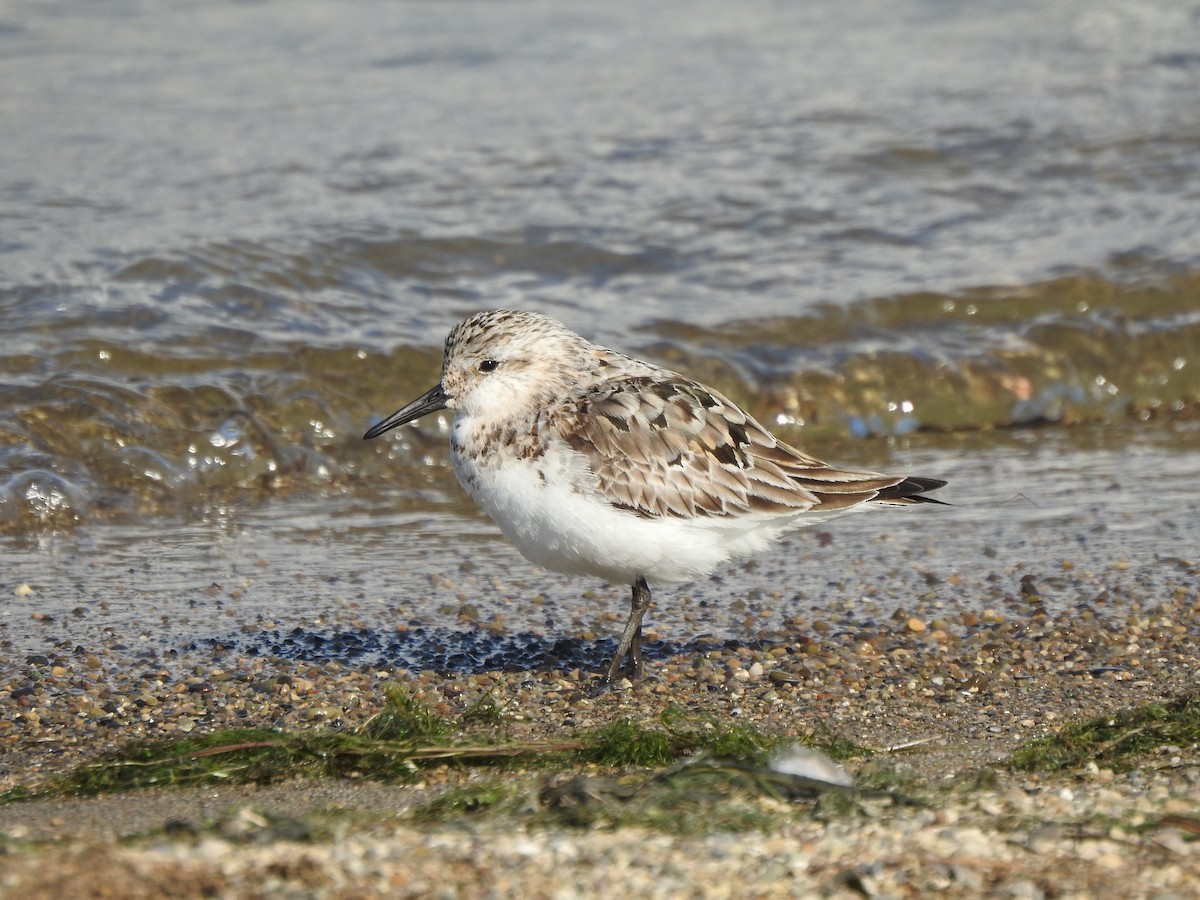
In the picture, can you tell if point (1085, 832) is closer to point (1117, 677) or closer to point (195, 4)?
point (1117, 677)

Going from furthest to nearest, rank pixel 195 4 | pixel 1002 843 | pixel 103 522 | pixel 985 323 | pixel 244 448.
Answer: pixel 195 4 → pixel 985 323 → pixel 244 448 → pixel 103 522 → pixel 1002 843

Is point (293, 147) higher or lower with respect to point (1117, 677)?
higher

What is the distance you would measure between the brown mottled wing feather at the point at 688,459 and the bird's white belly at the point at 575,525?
57 millimetres

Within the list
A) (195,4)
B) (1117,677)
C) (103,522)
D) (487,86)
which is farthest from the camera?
(195,4)

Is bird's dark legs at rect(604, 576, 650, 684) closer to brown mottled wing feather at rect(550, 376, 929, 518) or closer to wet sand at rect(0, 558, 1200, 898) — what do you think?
wet sand at rect(0, 558, 1200, 898)

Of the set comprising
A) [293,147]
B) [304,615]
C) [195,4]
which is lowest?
[304,615]

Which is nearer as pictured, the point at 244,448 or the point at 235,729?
the point at 235,729

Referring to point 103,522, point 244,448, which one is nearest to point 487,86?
point 244,448

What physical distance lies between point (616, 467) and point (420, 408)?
91 centimetres

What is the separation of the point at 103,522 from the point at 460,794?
3532 millimetres

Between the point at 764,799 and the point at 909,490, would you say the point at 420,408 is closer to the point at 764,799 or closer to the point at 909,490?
the point at 909,490

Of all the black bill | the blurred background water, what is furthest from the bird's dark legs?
the black bill

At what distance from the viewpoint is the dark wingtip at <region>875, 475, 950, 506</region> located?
5.01 m

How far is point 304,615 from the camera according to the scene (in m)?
5.46
